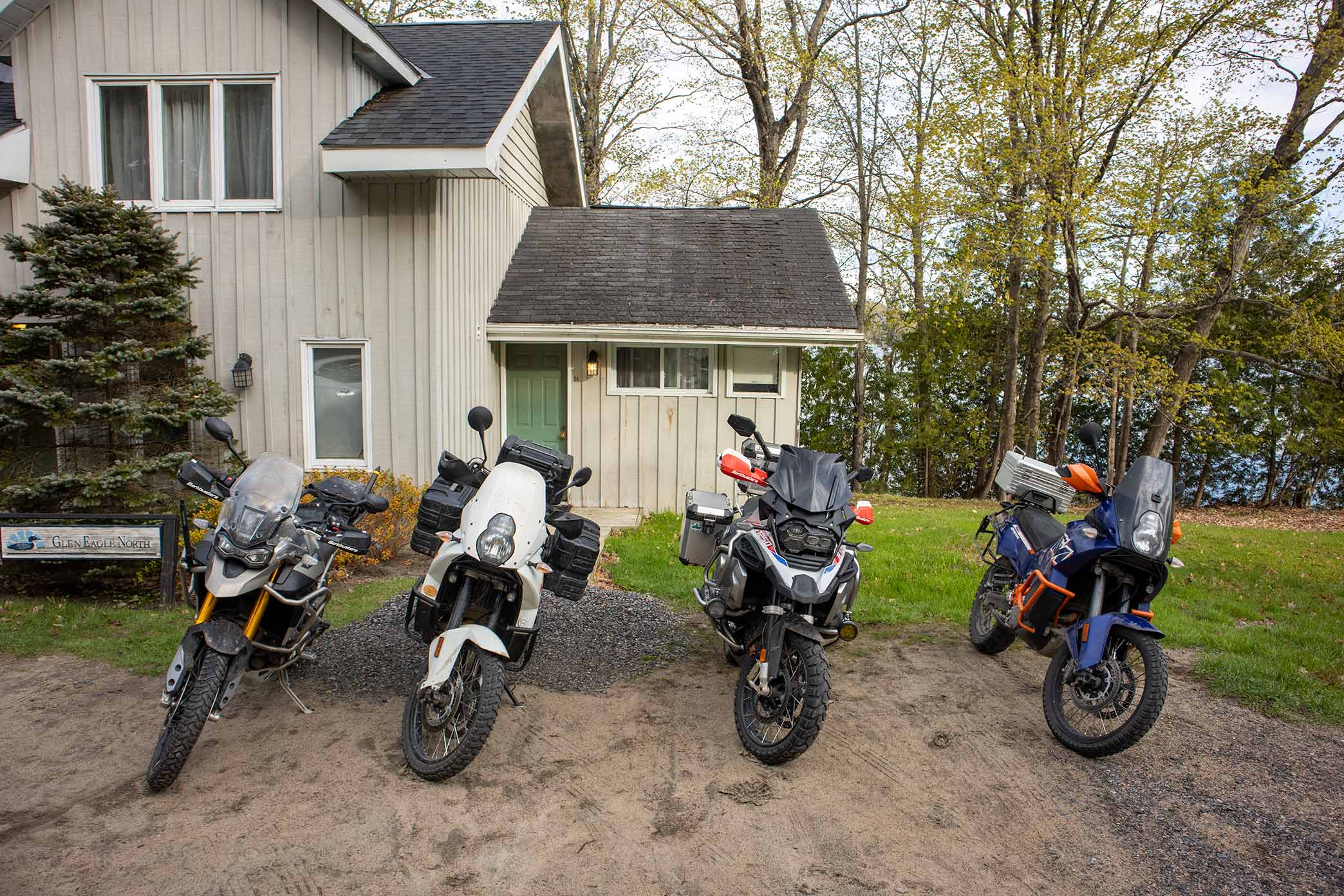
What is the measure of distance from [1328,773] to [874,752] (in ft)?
6.80

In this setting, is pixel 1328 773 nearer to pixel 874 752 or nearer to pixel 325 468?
pixel 874 752

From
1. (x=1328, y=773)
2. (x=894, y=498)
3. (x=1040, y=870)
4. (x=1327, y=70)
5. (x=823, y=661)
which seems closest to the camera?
(x=1040, y=870)

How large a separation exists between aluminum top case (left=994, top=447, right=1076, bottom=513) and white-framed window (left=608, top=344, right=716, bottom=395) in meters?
5.59

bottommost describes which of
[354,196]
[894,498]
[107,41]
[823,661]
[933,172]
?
[894,498]

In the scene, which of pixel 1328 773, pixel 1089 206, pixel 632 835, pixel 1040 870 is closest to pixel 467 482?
pixel 632 835

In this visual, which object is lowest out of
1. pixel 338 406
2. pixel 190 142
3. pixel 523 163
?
pixel 338 406

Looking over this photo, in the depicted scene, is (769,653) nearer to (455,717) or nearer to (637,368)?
(455,717)

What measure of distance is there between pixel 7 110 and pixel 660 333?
7356mm

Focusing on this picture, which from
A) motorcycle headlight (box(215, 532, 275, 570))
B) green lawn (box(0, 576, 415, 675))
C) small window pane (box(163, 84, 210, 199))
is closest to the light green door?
small window pane (box(163, 84, 210, 199))

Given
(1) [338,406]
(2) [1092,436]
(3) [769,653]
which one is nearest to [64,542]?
(1) [338,406]

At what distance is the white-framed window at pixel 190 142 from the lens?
8.02m

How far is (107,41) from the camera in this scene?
7973 mm

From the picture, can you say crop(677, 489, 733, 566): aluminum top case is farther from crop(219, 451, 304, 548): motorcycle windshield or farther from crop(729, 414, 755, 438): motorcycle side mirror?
crop(219, 451, 304, 548): motorcycle windshield

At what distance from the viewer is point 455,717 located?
327 cm
